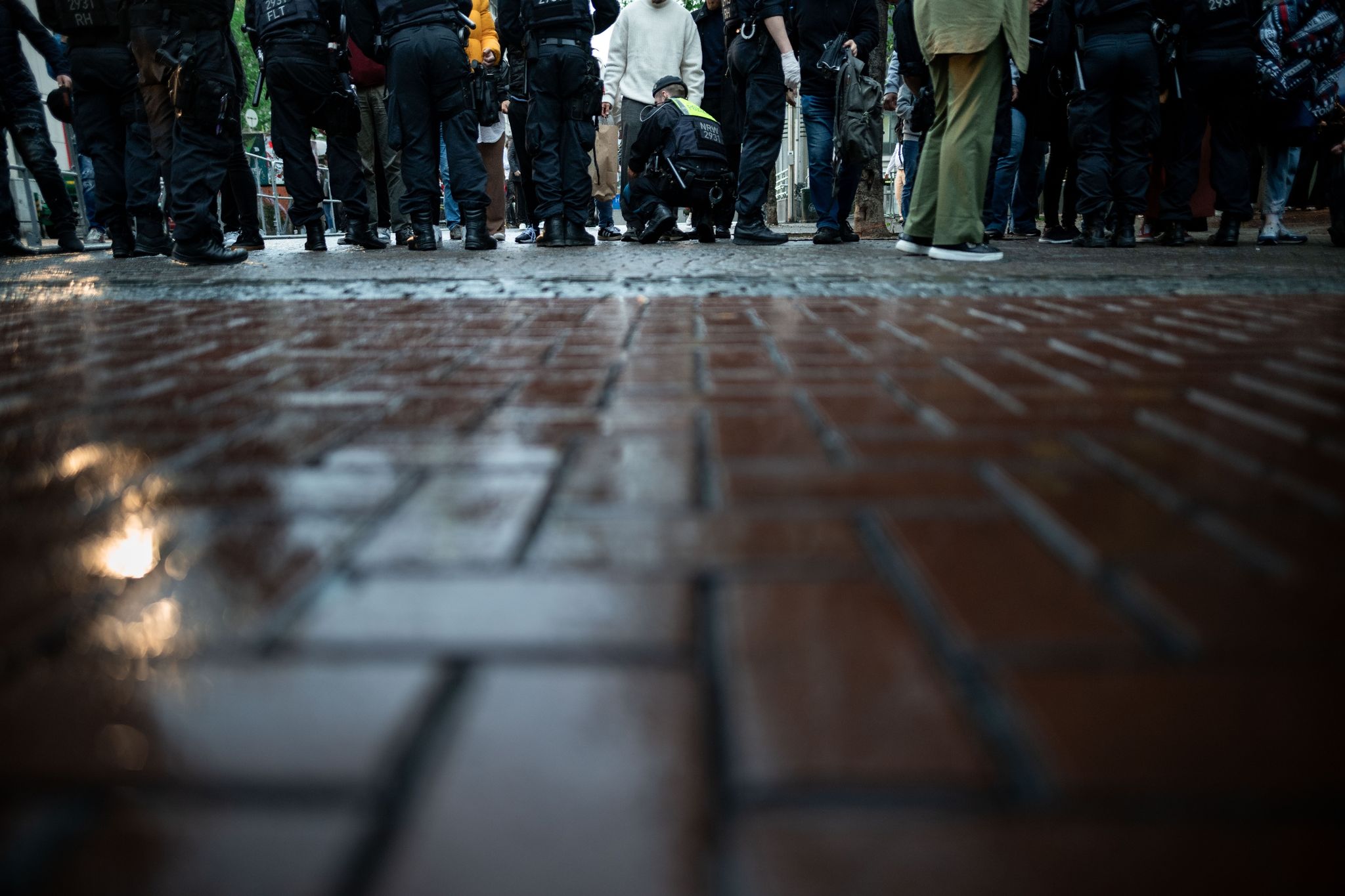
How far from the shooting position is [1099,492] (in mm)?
1403

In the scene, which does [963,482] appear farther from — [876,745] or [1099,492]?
[876,745]

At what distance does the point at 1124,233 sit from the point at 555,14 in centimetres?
440

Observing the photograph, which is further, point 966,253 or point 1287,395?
point 966,253

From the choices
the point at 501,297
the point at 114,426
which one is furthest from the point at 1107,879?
the point at 501,297

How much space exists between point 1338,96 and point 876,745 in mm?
7583

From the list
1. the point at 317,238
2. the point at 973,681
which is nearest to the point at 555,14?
the point at 317,238

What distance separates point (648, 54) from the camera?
814cm

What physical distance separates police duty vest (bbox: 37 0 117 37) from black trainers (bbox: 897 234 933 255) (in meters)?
5.77

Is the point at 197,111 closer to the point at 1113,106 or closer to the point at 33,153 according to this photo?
the point at 33,153

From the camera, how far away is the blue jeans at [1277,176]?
6961 mm

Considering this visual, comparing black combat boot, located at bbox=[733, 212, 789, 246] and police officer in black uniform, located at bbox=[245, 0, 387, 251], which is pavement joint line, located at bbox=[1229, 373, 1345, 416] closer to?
black combat boot, located at bbox=[733, 212, 789, 246]

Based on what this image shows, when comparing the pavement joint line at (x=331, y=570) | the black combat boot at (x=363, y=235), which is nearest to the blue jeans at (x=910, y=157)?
the black combat boot at (x=363, y=235)

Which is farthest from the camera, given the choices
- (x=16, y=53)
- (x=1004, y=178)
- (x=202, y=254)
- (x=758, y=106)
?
(x=1004, y=178)

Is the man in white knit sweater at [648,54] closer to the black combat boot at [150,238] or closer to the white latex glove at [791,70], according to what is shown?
the white latex glove at [791,70]
